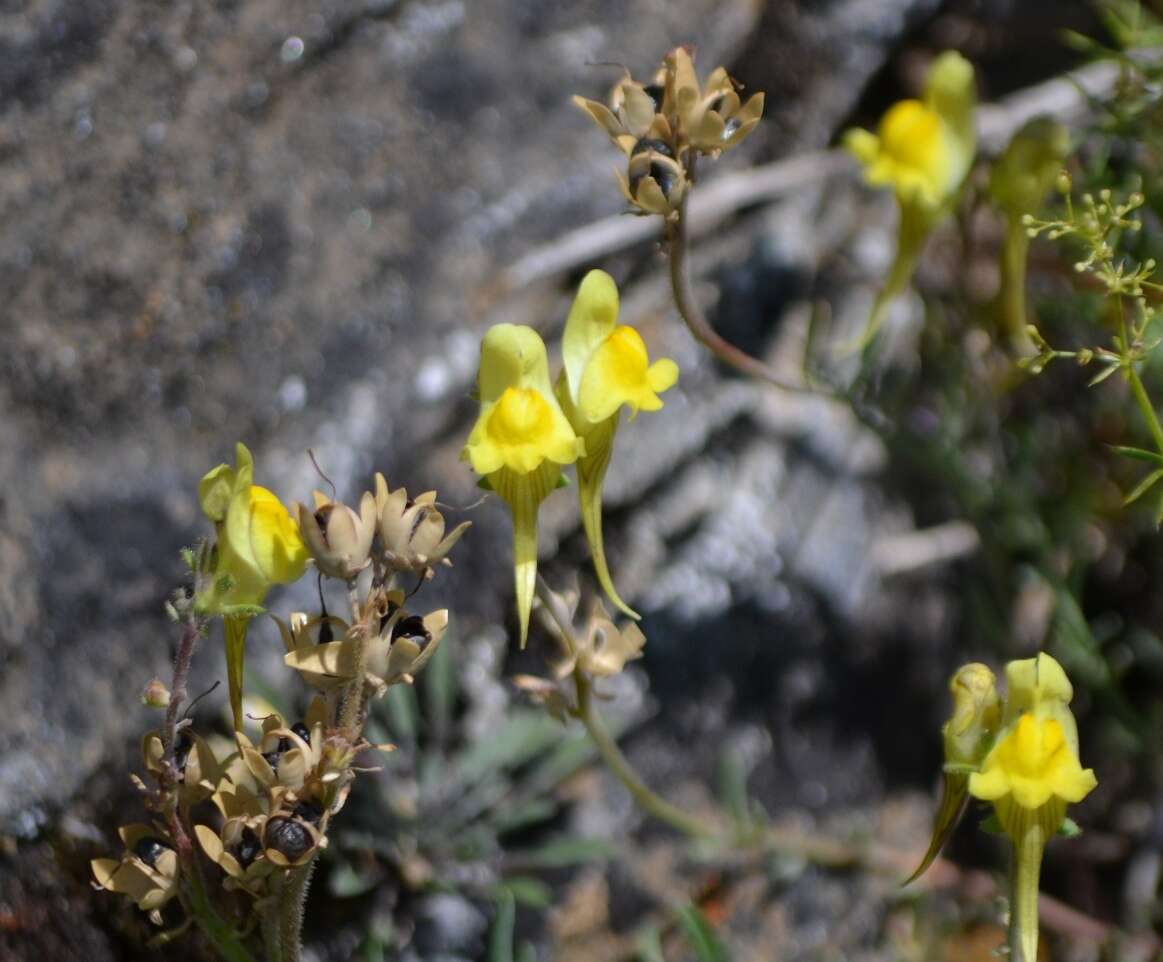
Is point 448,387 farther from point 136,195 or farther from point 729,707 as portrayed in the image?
point 729,707

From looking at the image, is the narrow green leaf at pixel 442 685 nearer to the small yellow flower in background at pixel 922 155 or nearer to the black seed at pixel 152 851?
the black seed at pixel 152 851

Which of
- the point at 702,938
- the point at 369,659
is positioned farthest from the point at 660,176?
the point at 702,938

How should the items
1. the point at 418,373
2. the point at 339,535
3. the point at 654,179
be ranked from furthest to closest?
the point at 418,373
the point at 654,179
the point at 339,535

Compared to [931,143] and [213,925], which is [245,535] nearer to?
[213,925]

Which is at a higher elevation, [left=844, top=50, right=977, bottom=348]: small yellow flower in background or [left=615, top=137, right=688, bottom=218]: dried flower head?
[left=615, top=137, right=688, bottom=218]: dried flower head

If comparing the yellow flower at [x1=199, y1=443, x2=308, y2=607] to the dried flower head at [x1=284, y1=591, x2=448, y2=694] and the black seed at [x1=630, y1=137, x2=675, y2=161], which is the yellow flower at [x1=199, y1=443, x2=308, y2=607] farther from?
the black seed at [x1=630, y1=137, x2=675, y2=161]

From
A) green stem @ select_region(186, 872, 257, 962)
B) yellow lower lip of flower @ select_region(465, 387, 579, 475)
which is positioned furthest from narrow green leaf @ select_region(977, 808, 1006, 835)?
green stem @ select_region(186, 872, 257, 962)

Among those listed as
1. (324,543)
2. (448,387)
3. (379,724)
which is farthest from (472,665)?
(324,543)
